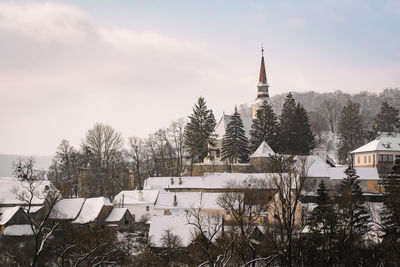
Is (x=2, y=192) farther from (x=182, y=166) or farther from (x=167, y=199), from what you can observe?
(x=182, y=166)

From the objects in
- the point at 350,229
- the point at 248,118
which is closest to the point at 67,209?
the point at 350,229

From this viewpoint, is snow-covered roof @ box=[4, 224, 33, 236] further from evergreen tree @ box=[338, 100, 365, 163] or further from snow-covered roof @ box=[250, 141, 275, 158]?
evergreen tree @ box=[338, 100, 365, 163]

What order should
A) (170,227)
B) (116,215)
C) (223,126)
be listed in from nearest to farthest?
(170,227) → (116,215) → (223,126)

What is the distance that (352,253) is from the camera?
114 ft

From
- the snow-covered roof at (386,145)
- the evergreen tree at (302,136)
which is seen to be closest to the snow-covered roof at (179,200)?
the evergreen tree at (302,136)

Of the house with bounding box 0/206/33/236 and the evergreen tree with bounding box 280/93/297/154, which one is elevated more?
the evergreen tree with bounding box 280/93/297/154

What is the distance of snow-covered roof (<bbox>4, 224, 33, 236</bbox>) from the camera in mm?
46625

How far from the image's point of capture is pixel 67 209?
5303 cm

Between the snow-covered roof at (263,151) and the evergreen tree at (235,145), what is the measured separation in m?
2.12

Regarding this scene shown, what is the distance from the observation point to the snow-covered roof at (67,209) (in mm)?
50781

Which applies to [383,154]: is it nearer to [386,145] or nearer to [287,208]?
[386,145]

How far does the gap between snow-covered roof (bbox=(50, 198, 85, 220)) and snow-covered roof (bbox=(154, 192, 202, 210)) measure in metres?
8.31

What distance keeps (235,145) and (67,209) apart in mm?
22876

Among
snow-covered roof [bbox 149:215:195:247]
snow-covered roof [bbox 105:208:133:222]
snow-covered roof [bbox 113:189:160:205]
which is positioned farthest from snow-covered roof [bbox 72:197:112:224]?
snow-covered roof [bbox 149:215:195:247]
